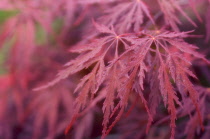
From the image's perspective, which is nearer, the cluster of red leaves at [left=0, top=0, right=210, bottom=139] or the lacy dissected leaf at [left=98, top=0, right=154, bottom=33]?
the cluster of red leaves at [left=0, top=0, right=210, bottom=139]

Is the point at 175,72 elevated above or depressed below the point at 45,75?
below

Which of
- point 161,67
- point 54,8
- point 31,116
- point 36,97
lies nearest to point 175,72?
point 161,67

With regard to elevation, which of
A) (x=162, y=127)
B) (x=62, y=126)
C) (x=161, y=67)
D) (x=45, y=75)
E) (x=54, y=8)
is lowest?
(x=162, y=127)

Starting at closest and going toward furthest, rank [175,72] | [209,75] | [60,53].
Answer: [175,72]
[209,75]
[60,53]

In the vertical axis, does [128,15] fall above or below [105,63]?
above

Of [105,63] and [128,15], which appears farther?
[105,63]

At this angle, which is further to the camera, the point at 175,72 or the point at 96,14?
the point at 96,14

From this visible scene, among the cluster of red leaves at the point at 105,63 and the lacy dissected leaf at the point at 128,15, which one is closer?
the cluster of red leaves at the point at 105,63

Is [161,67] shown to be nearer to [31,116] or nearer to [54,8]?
[54,8]
